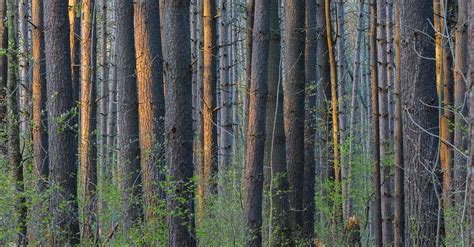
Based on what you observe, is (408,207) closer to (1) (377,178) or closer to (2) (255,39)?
(2) (255,39)

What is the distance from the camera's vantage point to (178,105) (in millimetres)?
8789

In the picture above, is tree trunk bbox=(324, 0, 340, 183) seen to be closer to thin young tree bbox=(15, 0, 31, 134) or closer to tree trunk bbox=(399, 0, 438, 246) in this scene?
thin young tree bbox=(15, 0, 31, 134)

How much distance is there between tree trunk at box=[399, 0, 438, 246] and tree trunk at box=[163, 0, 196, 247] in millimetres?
2544

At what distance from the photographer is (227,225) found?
36.2ft

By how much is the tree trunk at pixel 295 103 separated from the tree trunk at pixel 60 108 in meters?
3.61

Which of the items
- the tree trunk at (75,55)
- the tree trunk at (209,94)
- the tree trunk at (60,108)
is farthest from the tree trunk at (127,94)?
the tree trunk at (209,94)

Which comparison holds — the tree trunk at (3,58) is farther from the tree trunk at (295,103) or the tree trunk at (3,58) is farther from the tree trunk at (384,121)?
the tree trunk at (384,121)

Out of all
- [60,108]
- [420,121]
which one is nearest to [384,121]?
[420,121]

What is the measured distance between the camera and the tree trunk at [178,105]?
28.7 feet

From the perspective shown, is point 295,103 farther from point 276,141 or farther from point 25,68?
point 25,68

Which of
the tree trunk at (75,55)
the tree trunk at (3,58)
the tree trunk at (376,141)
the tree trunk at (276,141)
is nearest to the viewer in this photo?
the tree trunk at (276,141)

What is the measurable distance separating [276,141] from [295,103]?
39.0 inches

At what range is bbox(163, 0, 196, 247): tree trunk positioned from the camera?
8.74 metres

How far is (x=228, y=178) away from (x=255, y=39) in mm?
3639
